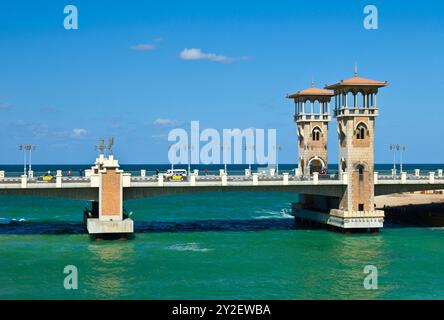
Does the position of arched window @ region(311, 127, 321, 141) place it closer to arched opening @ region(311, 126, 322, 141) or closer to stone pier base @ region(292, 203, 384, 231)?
arched opening @ region(311, 126, 322, 141)

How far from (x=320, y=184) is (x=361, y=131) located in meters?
7.26

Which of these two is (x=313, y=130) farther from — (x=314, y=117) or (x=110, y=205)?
(x=110, y=205)

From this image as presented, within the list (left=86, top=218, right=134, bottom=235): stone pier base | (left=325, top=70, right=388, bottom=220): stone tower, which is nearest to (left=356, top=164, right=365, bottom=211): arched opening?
(left=325, top=70, right=388, bottom=220): stone tower

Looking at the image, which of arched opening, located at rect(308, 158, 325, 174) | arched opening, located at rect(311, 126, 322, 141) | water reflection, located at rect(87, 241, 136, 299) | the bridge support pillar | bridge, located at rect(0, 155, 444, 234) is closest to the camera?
water reflection, located at rect(87, 241, 136, 299)

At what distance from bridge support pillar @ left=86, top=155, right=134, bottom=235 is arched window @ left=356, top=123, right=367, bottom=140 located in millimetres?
25287

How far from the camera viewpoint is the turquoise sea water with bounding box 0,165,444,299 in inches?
1788

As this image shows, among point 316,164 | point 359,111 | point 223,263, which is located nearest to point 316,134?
point 316,164

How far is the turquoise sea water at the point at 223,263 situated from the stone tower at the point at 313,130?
1030 cm

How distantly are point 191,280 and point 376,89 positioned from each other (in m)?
35.9

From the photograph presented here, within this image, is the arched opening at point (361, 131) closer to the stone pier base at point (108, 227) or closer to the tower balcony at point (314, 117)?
the tower balcony at point (314, 117)

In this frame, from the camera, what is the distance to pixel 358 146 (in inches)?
2921

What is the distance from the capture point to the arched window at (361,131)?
7450cm

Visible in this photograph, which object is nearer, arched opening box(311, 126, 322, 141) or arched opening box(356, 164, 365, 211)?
arched opening box(356, 164, 365, 211)

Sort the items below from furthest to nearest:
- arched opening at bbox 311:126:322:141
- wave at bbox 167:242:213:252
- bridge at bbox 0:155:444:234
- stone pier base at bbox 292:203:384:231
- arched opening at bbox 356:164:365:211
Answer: arched opening at bbox 311:126:322:141
arched opening at bbox 356:164:365:211
stone pier base at bbox 292:203:384:231
bridge at bbox 0:155:444:234
wave at bbox 167:242:213:252
